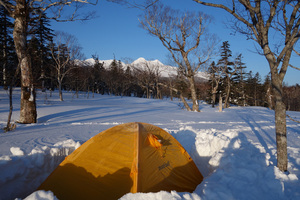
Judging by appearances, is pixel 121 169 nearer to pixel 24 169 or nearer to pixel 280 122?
pixel 24 169

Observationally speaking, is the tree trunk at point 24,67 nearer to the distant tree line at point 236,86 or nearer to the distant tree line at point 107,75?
the distant tree line at point 107,75

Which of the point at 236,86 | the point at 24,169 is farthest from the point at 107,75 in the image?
the point at 24,169

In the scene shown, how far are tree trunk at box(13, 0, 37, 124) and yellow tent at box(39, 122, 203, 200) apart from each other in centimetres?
572

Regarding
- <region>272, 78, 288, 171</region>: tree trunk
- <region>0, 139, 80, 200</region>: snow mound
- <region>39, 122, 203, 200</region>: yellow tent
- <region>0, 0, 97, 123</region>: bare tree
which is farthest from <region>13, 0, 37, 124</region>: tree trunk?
<region>272, 78, 288, 171</region>: tree trunk

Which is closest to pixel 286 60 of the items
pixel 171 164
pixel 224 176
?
pixel 224 176

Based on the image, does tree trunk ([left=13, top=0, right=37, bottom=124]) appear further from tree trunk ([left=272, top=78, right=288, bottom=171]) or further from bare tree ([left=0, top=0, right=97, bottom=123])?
tree trunk ([left=272, top=78, right=288, bottom=171])

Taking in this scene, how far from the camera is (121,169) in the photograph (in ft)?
9.40

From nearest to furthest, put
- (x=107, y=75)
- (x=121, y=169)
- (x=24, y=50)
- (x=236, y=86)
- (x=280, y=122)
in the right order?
(x=121, y=169) < (x=280, y=122) < (x=24, y=50) < (x=236, y=86) < (x=107, y=75)

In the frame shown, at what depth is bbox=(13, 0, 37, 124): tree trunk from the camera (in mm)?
7176

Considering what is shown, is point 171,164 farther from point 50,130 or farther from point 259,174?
point 50,130

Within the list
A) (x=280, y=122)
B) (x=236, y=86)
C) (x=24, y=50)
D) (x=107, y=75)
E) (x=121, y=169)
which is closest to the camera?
(x=121, y=169)

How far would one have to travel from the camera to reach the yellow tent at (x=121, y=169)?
276 centimetres

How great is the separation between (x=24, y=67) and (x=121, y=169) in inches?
295

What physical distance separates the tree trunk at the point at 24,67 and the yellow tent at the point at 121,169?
5716 millimetres
